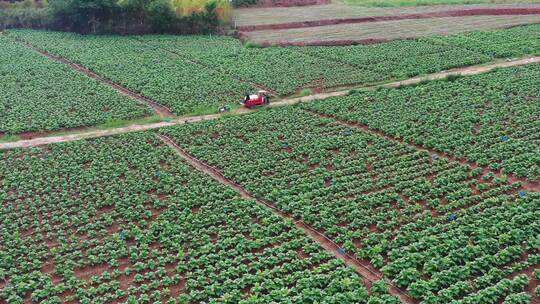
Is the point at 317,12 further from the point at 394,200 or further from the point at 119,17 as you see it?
the point at 394,200

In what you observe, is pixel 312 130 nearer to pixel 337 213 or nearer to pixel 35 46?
pixel 337 213

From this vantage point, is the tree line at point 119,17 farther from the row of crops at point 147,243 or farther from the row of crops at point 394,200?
the row of crops at point 147,243

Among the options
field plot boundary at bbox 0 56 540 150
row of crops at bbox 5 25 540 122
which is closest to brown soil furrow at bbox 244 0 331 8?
row of crops at bbox 5 25 540 122

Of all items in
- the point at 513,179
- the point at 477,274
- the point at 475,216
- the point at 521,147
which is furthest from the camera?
the point at 521,147

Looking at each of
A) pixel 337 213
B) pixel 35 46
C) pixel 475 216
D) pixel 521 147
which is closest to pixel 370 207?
pixel 337 213

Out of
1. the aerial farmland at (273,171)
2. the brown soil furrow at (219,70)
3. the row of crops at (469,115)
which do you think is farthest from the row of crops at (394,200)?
the brown soil furrow at (219,70)

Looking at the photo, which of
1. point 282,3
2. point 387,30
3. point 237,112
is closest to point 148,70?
point 237,112

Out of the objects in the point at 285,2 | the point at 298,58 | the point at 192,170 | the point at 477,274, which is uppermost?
the point at 285,2

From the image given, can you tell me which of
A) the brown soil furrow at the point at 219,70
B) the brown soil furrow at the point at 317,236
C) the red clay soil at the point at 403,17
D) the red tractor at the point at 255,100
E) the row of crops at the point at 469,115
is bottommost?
the brown soil furrow at the point at 317,236
